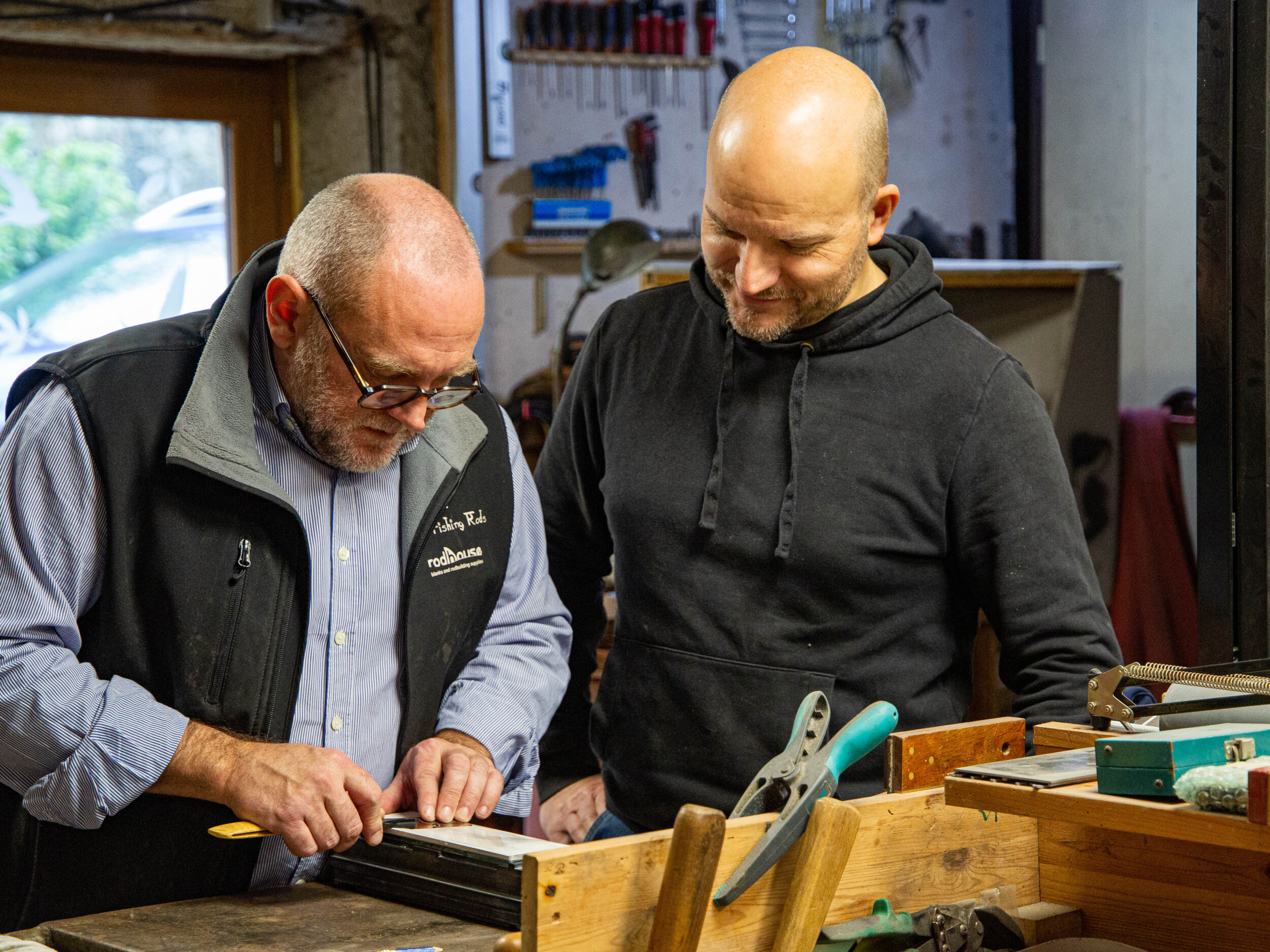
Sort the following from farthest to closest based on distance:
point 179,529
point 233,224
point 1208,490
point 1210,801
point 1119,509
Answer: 1. point 233,224
2. point 1119,509
3. point 1208,490
4. point 179,529
5. point 1210,801

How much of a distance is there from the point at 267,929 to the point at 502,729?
1.38ft

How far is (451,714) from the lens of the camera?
1689mm

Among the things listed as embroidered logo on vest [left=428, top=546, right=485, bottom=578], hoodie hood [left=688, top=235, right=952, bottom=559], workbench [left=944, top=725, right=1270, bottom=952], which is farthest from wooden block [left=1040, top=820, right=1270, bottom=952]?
embroidered logo on vest [left=428, top=546, right=485, bottom=578]

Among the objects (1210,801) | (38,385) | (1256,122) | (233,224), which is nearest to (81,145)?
(233,224)

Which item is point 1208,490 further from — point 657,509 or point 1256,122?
point 657,509

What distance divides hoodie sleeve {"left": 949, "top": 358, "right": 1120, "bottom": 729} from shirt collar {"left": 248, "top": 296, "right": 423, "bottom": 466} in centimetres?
79

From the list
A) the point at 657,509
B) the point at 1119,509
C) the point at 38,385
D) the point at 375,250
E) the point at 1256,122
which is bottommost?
Answer: the point at 1119,509

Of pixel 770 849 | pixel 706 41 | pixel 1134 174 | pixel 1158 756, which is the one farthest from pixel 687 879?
pixel 706 41

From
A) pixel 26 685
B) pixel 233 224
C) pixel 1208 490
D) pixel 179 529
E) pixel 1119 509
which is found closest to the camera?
pixel 26 685

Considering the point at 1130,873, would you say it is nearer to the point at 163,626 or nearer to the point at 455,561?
the point at 455,561

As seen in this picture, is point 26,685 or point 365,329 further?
point 365,329

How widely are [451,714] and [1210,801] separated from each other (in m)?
0.98

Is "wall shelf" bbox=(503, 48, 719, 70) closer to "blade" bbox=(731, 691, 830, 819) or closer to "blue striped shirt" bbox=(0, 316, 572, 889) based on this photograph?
"blue striped shirt" bbox=(0, 316, 572, 889)

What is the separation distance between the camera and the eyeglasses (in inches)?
61.2
